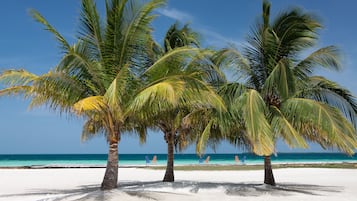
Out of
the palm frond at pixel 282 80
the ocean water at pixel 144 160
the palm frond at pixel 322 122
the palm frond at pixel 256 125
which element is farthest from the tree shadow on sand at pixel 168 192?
the ocean water at pixel 144 160

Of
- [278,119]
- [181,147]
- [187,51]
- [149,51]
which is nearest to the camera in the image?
[187,51]

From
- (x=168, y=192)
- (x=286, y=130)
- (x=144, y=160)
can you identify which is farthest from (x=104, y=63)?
(x=144, y=160)

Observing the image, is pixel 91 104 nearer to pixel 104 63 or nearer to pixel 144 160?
pixel 104 63

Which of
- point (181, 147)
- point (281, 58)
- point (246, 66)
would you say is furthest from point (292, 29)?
point (181, 147)

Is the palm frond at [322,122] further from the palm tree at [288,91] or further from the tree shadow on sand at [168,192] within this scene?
the tree shadow on sand at [168,192]

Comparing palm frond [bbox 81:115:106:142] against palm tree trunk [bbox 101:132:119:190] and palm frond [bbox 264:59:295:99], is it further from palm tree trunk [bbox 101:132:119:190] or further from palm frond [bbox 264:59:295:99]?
palm frond [bbox 264:59:295:99]

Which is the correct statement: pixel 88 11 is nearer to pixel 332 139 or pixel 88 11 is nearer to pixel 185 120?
pixel 185 120

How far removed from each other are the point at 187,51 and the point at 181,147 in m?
5.63

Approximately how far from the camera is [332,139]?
11.0 m

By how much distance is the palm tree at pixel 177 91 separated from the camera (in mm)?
10133

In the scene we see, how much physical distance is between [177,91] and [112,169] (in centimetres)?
330

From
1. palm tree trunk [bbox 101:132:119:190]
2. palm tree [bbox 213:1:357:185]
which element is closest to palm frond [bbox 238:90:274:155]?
palm tree [bbox 213:1:357:185]

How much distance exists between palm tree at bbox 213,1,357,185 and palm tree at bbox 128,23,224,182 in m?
1.17

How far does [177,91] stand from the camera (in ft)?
32.2
